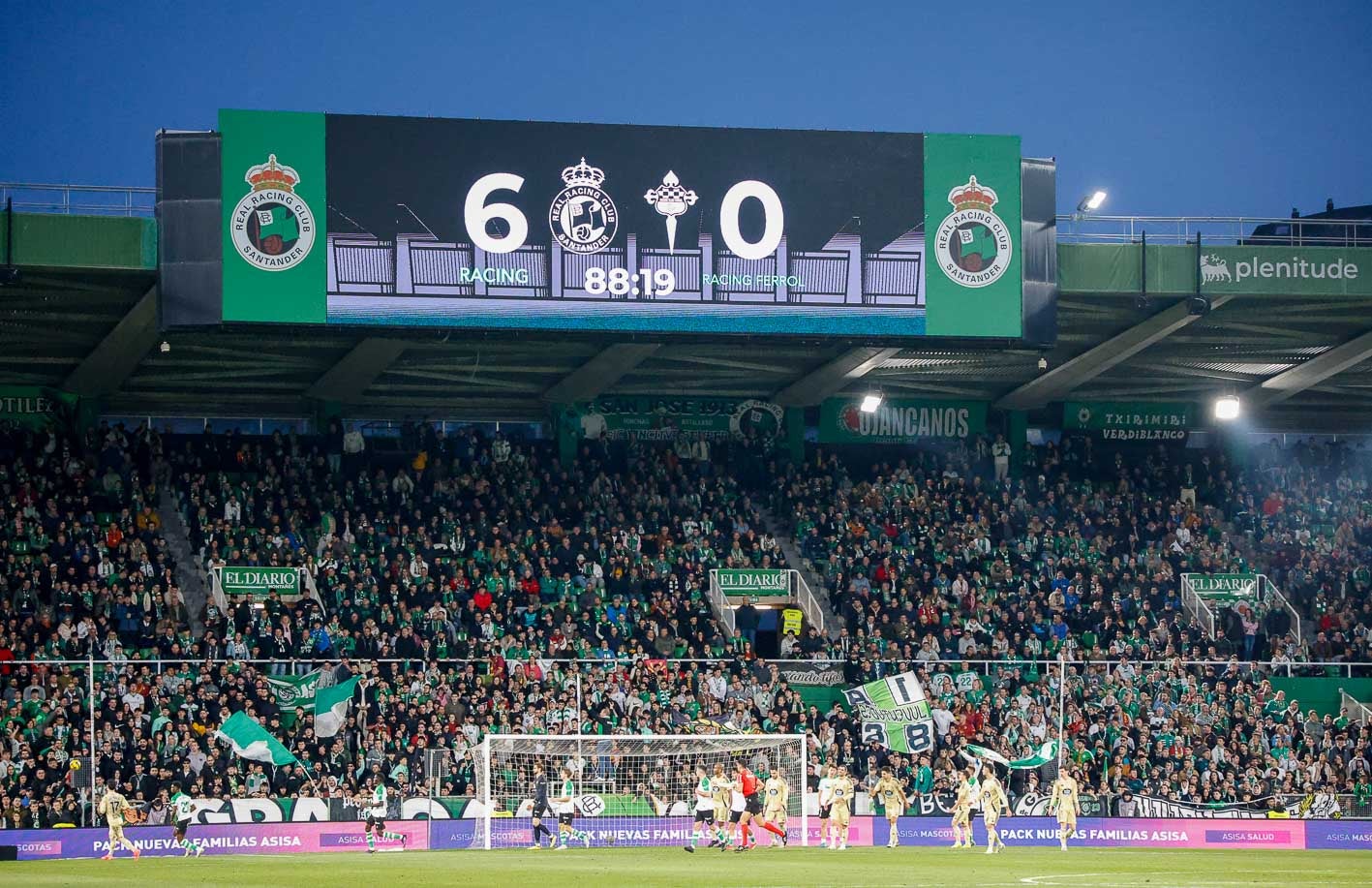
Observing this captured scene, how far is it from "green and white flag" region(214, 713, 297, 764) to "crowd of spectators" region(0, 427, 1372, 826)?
1.33ft

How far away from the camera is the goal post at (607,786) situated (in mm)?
42091

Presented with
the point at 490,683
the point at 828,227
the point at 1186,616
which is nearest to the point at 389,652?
the point at 490,683

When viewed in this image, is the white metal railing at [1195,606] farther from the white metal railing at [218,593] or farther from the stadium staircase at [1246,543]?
the white metal railing at [218,593]

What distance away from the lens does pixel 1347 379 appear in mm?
58094

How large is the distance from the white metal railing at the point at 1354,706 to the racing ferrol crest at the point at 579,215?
2227 cm

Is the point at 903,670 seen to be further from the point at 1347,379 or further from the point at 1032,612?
the point at 1347,379

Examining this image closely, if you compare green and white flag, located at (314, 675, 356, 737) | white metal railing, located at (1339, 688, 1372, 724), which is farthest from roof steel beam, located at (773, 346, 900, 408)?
green and white flag, located at (314, 675, 356, 737)

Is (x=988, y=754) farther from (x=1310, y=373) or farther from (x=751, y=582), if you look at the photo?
(x=1310, y=373)

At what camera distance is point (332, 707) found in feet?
144

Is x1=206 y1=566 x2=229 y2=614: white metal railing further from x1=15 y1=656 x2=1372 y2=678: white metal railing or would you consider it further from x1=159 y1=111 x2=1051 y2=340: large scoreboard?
x1=159 y1=111 x2=1051 y2=340: large scoreboard

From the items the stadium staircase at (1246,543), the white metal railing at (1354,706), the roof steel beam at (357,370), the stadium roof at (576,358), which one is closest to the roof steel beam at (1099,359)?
the stadium roof at (576,358)

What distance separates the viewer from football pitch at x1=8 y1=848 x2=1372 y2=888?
98.9ft

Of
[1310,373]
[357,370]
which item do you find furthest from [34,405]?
[1310,373]

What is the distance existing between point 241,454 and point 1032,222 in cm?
2235
